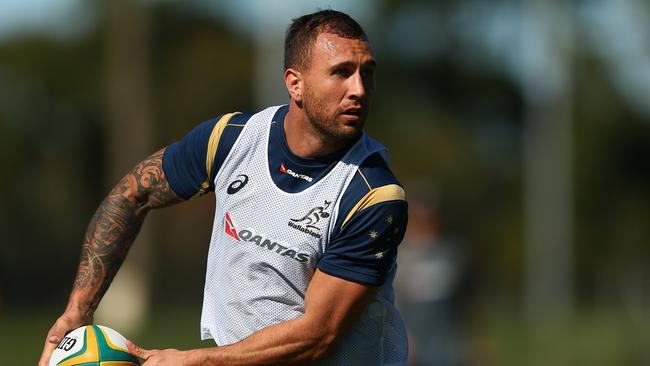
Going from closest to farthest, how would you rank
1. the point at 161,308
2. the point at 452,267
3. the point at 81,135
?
the point at 452,267, the point at 161,308, the point at 81,135

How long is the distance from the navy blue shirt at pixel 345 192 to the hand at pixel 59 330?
821 millimetres

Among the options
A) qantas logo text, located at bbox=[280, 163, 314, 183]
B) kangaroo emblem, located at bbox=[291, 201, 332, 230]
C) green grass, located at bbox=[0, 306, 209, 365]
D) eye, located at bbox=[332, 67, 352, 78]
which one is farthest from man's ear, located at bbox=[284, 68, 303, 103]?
green grass, located at bbox=[0, 306, 209, 365]

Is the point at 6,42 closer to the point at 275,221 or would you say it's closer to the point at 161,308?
the point at 161,308

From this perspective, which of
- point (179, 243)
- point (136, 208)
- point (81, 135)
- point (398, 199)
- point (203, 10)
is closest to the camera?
point (398, 199)

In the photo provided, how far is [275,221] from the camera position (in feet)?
19.0

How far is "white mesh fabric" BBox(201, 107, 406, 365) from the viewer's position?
5.78 m

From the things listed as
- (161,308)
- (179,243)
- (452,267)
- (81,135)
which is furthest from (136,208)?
(81,135)

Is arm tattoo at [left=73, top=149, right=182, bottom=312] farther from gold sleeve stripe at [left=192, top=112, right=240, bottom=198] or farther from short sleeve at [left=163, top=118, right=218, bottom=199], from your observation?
gold sleeve stripe at [left=192, top=112, right=240, bottom=198]

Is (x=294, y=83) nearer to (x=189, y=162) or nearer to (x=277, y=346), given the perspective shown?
(x=189, y=162)

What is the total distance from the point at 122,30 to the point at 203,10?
11.7m

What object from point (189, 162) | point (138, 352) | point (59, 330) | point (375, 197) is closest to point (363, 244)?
point (375, 197)

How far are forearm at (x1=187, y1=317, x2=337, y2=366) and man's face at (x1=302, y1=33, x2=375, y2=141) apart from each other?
0.91 m

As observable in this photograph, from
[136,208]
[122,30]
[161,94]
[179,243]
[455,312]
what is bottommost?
[179,243]

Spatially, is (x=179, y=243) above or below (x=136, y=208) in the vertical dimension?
below
